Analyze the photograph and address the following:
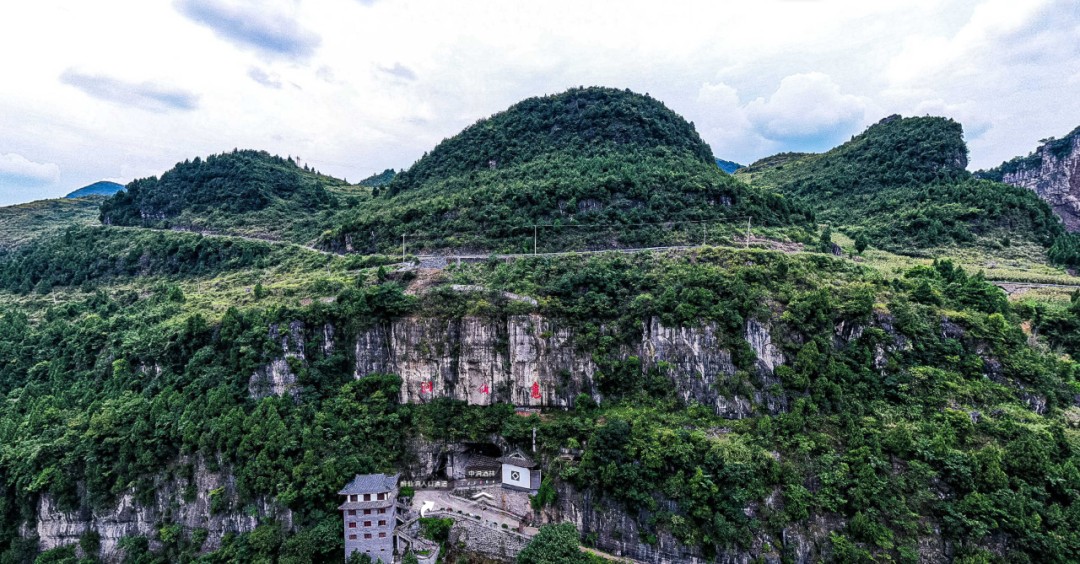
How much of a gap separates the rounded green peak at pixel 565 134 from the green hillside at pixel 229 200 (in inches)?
683

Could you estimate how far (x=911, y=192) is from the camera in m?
65.1

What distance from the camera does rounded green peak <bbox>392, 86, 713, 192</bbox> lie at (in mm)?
67438

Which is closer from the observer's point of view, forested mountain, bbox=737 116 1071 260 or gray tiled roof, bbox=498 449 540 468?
gray tiled roof, bbox=498 449 540 468

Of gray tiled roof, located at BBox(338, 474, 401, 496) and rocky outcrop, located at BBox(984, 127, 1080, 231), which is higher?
rocky outcrop, located at BBox(984, 127, 1080, 231)

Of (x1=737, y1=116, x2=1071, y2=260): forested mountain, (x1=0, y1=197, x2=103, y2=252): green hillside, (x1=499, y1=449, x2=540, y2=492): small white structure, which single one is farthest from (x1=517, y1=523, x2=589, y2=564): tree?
(x1=0, y1=197, x2=103, y2=252): green hillside

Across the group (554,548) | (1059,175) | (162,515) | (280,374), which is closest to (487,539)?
(554,548)

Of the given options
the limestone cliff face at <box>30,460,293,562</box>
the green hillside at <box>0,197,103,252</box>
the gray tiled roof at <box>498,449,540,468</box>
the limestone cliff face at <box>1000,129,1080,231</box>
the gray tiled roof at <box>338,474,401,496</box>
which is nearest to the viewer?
the gray tiled roof at <box>338,474,401,496</box>

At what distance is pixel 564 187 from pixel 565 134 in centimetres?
1945

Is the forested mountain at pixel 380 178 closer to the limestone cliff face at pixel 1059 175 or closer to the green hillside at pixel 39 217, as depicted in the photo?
the green hillside at pixel 39 217

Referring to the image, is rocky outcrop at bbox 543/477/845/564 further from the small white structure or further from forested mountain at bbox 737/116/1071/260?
forested mountain at bbox 737/116/1071/260

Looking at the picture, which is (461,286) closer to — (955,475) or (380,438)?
(380,438)

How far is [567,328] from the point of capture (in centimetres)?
3803

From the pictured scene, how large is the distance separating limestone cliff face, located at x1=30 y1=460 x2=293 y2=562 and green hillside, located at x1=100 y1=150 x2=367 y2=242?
3970cm

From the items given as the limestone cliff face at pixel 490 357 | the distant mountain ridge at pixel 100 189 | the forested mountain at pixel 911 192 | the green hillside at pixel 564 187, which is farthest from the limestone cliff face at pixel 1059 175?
the distant mountain ridge at pixel 100 189
